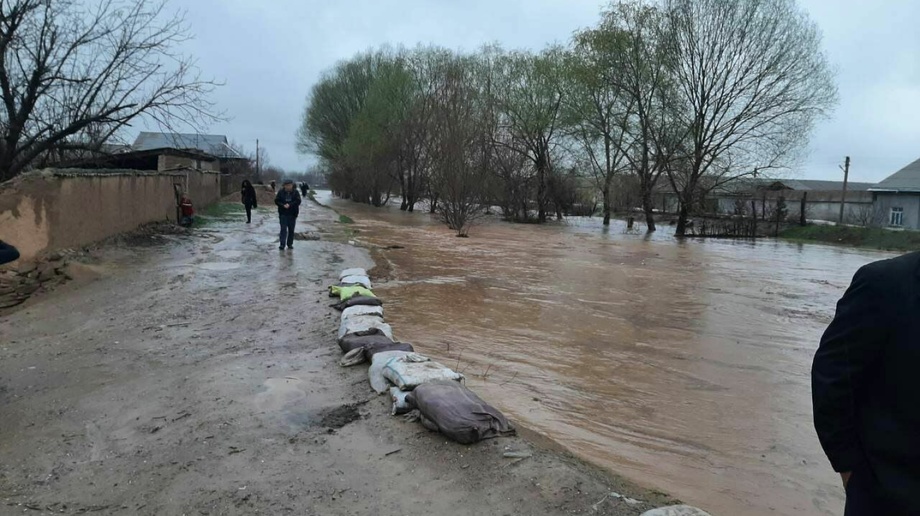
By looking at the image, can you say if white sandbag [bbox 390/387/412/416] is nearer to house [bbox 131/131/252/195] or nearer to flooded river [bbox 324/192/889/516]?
flooded river [bbox 324/192/889/516]

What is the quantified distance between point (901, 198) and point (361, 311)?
4329cm

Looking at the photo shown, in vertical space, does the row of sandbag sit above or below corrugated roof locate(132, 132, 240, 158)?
below

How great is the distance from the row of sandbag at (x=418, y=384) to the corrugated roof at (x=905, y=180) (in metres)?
42.7

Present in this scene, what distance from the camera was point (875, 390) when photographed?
5.99ft

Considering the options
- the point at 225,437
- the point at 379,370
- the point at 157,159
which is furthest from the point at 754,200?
the point at 225,437

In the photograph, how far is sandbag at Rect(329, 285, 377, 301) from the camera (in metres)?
8.25

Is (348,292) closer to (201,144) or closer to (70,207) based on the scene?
(70,207)

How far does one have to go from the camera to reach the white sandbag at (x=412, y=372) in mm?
4617

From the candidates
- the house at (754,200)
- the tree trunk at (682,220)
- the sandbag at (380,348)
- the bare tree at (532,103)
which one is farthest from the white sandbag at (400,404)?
the bare tree at (532,103)

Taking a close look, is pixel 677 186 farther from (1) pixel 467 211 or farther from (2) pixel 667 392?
(2) pixel 667 392

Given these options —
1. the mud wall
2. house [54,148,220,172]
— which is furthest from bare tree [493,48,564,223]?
the mud wall

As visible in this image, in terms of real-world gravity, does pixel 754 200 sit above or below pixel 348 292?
above

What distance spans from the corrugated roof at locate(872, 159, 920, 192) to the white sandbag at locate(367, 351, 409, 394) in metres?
43.3

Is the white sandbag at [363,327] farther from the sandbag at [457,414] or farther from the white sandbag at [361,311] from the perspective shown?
the sandbag at [457,414]
